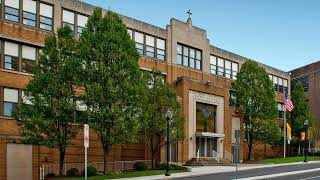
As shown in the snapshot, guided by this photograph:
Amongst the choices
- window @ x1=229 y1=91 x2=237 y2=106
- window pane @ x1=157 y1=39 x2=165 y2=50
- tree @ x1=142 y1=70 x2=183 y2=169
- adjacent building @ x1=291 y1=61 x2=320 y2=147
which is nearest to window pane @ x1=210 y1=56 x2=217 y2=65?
window @ x1=229 y1=91 x2=237 y2=106

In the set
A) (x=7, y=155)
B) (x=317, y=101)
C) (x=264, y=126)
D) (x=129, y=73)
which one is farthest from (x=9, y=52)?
(x=317, y=101)

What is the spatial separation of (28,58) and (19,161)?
8511mm

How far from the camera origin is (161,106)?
4488 cm

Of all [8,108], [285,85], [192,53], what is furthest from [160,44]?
[285,85]

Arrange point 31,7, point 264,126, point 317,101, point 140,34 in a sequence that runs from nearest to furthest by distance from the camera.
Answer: point 31,7
point 140,34
point 264,126
point 317,101

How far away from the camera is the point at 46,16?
45.5m

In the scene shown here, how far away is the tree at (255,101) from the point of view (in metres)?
61.2

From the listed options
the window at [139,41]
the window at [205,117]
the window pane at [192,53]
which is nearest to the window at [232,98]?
the window pane at [192,53]

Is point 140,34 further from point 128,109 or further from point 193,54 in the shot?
point 128,109

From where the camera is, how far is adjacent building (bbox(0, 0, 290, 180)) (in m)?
41.9

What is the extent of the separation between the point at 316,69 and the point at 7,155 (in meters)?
62.3

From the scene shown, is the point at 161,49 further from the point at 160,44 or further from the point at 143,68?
the point at 143,68

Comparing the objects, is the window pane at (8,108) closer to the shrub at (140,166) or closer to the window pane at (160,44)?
the shrub at (140,166)

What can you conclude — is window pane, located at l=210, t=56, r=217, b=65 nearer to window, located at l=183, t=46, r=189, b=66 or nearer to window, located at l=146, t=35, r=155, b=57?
window, located at l=183, t=46, r=189, b=66
